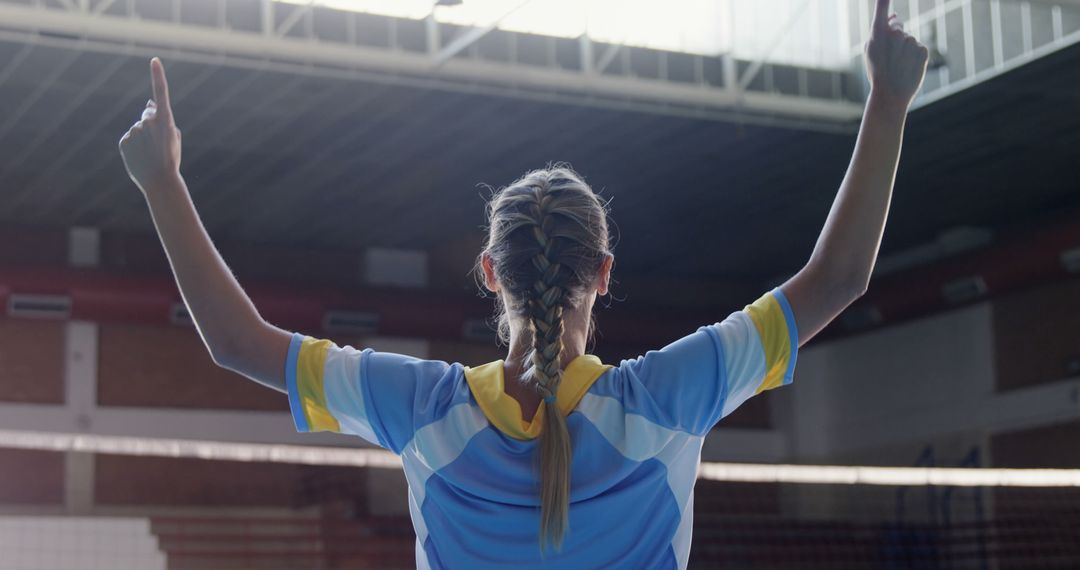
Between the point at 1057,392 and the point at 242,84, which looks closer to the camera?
the point at 242,84

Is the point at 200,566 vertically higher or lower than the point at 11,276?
lower

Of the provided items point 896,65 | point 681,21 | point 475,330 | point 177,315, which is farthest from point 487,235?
point 475,330

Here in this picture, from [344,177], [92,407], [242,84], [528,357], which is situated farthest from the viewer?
[92,407]

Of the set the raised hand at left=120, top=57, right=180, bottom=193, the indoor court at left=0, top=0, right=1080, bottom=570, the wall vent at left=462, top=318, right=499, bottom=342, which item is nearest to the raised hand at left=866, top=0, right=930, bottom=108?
the raised hand at left=120, top=57, right=180, bottom=193

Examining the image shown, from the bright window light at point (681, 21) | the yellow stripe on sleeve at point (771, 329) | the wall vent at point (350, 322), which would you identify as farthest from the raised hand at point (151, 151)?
the wall vent at point (350, 322)

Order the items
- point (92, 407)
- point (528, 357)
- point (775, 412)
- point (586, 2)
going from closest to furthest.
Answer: point (528, 357), point (586, 2), point (92, 407), point (775, 412)

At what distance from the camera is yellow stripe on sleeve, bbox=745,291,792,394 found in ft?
5.26

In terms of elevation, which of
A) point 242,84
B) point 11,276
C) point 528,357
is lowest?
point 528,357

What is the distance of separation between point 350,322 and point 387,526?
101 inches

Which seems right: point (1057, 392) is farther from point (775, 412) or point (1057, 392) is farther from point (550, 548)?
point (550, 548)

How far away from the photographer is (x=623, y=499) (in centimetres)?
155

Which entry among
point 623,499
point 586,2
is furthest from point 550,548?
point 586,2

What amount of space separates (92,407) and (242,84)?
21.7 ft

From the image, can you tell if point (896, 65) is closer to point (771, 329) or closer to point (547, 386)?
point (771, 329)
